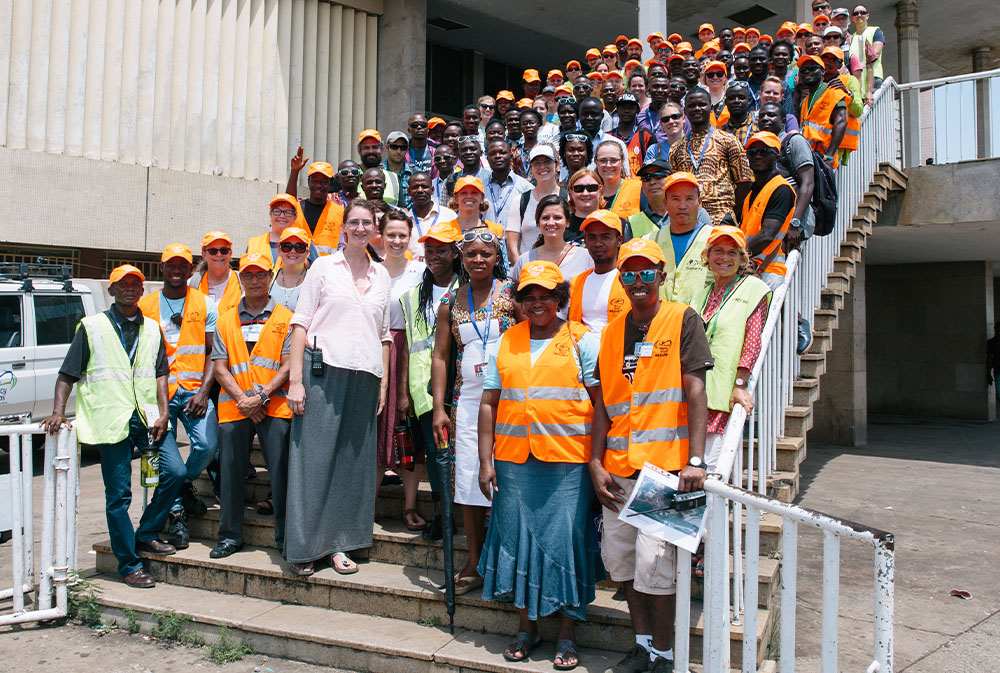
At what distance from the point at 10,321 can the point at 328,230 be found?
4.18m

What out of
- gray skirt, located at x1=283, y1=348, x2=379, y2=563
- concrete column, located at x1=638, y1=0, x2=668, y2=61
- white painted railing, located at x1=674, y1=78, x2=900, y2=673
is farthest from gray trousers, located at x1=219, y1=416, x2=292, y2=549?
concrete column, located at x1=638, y1=0, x2=668, y2=61

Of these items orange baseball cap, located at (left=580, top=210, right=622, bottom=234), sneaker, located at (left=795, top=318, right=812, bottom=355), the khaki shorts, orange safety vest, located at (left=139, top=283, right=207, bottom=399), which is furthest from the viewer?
sneaker, located at (left=795, top=318, right=812, bottom=355)

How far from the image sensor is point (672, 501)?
10.5ft

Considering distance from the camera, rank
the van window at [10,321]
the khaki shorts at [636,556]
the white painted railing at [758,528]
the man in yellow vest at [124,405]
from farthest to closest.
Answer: the van window at [10,321] < the man in yellow vest at [124,405] < the khaki shorts at [636,556] < the white painted railing at [758,528]

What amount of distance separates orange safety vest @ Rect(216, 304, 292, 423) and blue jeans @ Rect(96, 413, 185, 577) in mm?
435

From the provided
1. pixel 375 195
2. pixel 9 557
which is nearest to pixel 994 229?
pixel 375 195

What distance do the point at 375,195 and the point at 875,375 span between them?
13644mm

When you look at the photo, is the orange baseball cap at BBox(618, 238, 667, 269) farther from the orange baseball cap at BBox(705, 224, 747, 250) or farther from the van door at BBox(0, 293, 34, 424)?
the van door at BBox(0, 293, 34, 424)

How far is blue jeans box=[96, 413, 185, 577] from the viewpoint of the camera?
4.96 m

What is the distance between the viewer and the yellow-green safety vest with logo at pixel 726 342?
4.09 m

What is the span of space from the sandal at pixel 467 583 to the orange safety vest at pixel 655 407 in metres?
1.26

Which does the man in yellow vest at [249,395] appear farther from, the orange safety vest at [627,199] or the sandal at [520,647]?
the orange safety vest at [627,199]

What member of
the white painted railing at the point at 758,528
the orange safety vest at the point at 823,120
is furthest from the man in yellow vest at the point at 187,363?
the orange safety vest at the point at 823,120

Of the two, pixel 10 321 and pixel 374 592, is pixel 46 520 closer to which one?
pixel 374 592
